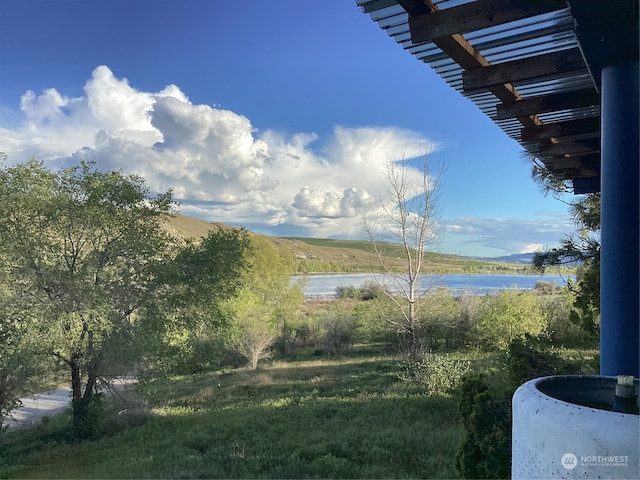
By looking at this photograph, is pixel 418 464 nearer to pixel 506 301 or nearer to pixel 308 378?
pixel 308 378

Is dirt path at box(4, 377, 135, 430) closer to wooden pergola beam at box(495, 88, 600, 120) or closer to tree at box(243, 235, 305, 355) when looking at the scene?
tree at box(243, 235, 305, 355)

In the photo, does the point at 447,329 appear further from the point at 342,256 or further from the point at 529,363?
the point at 342,256

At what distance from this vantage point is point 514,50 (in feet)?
7.44

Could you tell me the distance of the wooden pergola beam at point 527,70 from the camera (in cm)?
221

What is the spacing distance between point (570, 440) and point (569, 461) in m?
0.05

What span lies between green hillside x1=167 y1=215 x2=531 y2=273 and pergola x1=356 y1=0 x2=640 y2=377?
4.93 meters

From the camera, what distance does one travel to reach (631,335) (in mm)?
1687

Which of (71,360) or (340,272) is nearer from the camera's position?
(71,360)

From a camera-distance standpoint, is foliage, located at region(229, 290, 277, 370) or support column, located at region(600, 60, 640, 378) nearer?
support column, located at region(600, 60, 640, 378)

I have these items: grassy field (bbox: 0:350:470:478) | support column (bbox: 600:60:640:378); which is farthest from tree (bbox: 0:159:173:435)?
support column (bbox: 600:60:640:378)

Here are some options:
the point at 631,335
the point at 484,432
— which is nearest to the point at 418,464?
the point at 484,432

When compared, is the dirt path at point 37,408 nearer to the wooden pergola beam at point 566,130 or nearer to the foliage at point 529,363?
the foliage at point 529,363

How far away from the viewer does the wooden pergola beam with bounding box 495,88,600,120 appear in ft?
8.80

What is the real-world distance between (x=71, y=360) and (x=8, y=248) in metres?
3.21
